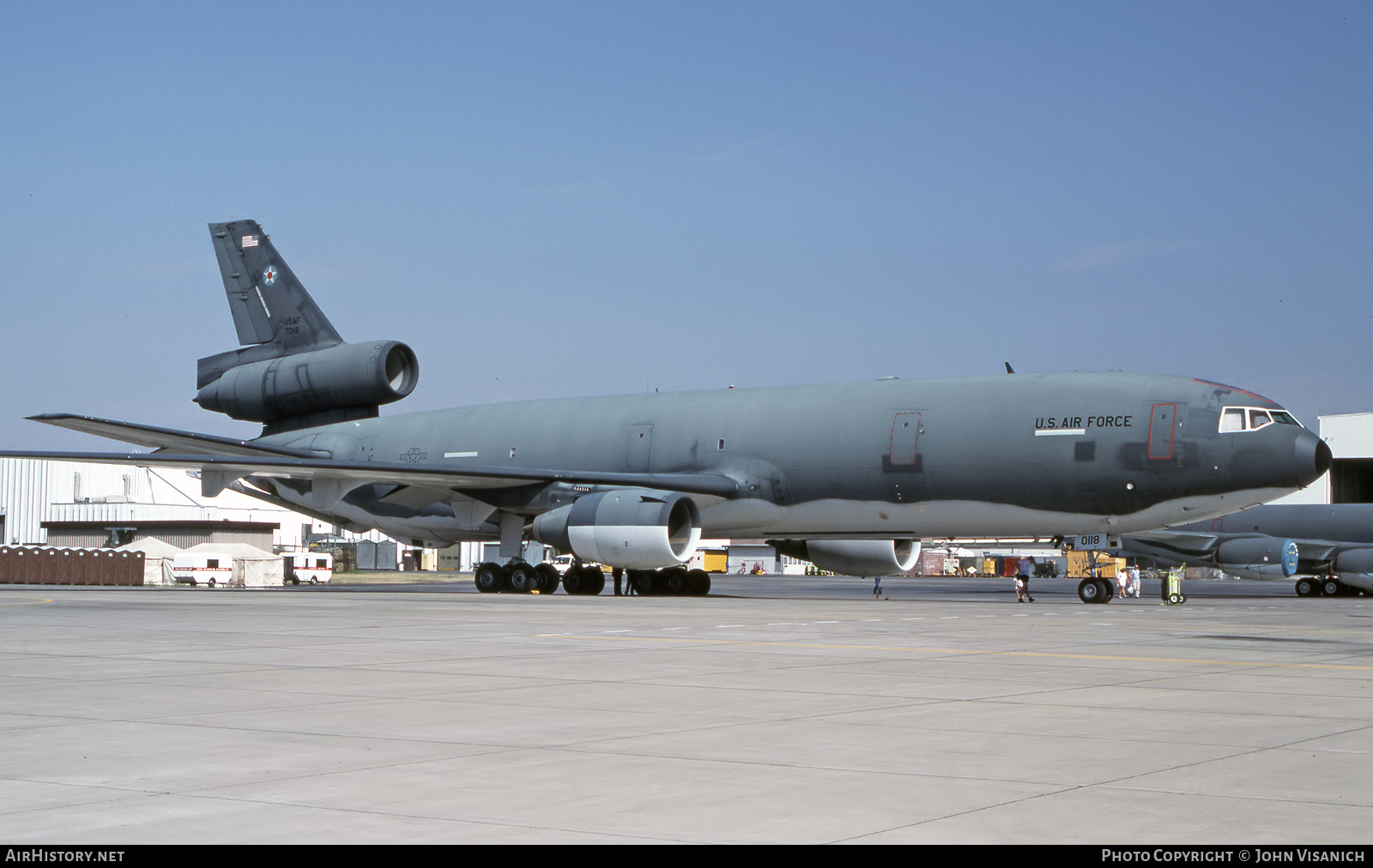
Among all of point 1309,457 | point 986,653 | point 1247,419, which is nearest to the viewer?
point 986,653

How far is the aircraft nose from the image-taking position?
22953mm

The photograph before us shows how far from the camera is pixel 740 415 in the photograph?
28.3 meters

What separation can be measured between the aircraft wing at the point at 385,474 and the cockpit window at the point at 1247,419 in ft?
30.2

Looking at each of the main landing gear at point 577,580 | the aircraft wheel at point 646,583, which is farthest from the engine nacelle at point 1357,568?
the aircraft wheel at point 646,583

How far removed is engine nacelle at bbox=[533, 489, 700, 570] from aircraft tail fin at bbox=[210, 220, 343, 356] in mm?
10546

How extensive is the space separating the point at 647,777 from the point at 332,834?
4.97 feet

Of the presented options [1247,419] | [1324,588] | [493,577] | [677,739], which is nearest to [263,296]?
[493,577]

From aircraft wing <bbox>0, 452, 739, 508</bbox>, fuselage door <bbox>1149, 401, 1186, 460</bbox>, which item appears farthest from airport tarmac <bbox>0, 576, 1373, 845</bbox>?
aircraft wing <bbox>0, 452, 739, 508</bbox>

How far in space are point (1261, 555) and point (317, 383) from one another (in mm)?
29292

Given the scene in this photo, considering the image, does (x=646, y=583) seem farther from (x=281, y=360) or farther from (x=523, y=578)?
(x=281, y=360)

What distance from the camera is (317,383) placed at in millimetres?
33906

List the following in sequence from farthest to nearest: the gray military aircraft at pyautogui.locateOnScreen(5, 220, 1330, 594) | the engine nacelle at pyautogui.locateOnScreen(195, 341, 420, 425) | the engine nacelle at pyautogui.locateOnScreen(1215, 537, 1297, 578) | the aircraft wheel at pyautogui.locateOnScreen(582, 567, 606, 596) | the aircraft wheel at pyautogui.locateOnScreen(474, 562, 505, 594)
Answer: the engine nacelle at pyautogui.locateOnScreen(1215, 537, 1297, 578), the engine nacelle at pyautogui.locateOnScreen(195, 341, 420, 425), the aircraft wheel at pyautogui.locateOnScreen(474, 562, 505, 594), the aircraft wheel at pyautogui.locateOnScreen(582, 567, 606, 596), the gray military aircraft at pyautogui.locateOnScreen(5, 220, 1330, 594)

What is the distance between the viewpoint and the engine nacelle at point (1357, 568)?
137ft

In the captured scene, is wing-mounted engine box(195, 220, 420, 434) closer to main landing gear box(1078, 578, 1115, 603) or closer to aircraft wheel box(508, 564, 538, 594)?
aircraft wheel box(508, 564, 538, 594)
